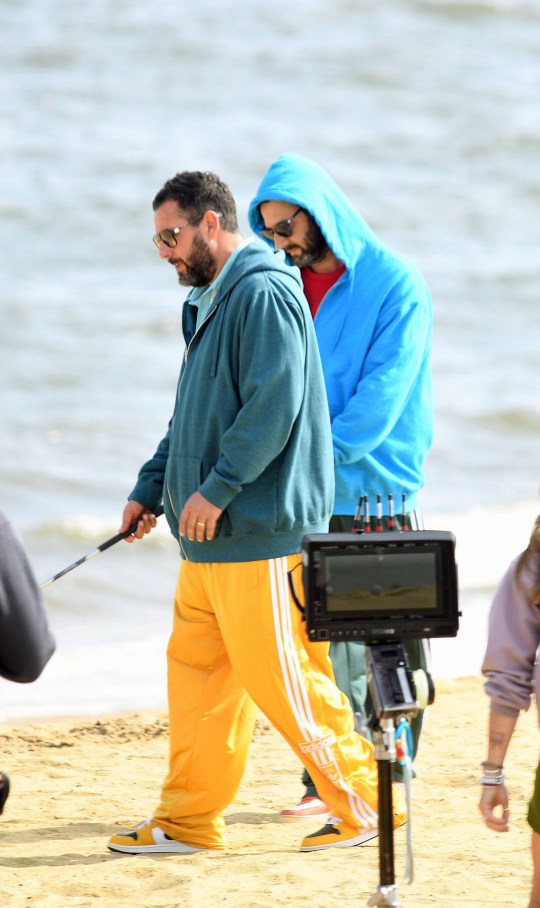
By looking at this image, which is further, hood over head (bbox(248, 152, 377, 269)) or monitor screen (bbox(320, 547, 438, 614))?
hood over head (bbox(248, 152, 377, 269))

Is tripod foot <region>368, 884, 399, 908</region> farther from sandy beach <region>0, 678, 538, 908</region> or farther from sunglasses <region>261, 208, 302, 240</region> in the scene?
sunglasses <region>261, 208, 302, 240</region>

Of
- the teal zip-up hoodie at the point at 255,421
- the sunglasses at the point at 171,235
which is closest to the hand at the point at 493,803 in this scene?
the teal zip-up hoodie at the point at 255,421

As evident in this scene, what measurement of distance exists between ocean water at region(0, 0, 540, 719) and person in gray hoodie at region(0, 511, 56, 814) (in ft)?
12.4

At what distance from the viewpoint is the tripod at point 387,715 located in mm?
2668

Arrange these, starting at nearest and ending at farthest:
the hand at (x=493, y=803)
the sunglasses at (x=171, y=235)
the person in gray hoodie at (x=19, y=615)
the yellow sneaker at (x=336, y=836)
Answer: the person in gray hoodie at (x=19, y=615), the hand at (x=493, y=803), the sunglasses at (x=171, y=235), the yellow sneaker at (x=336, y=836)

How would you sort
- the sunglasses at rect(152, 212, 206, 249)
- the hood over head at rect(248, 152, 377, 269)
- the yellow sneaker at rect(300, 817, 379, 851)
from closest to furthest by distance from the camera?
the sunglasses at rect(152, 212, 206, 249) → the yellow sneaker at rect(300, 817, 379, 851) → the hood over head at rect(248, 152, 377, 269)

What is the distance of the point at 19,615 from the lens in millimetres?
2465

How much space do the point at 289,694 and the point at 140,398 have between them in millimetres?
8665

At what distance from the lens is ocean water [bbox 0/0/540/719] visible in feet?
29.0

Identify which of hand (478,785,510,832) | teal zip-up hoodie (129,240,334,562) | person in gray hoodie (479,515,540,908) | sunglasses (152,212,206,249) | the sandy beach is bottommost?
the sandy beach

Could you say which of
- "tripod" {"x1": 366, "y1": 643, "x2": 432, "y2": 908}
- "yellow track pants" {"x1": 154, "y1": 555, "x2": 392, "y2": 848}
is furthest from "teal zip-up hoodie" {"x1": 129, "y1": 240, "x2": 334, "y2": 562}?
"tripod" {"x1": 366, "y1": 643, "x2": 432, "y2": 908}

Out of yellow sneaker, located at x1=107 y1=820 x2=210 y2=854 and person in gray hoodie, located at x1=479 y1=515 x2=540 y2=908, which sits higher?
person in gray hoodie, located at x1=479 y1=515 x2=540 y2=908

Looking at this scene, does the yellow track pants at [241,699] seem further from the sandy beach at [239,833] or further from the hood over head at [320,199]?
the hood over head at [320,199]

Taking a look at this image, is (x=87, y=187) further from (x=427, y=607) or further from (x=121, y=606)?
(x=427, y=607)
